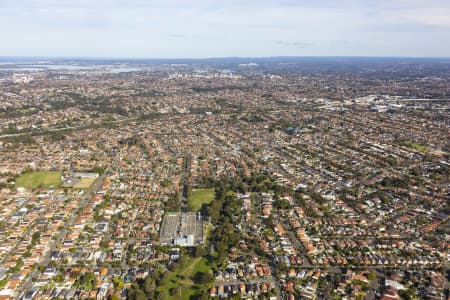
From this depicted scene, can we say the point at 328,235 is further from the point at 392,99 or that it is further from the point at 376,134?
the point at 392,99

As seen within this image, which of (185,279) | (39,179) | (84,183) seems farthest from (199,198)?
(39,179)

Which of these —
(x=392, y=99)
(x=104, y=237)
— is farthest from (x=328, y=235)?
(x=392, y=99)

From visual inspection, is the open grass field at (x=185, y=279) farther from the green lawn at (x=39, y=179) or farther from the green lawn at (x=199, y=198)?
the green lawn at (x=39, y=179)

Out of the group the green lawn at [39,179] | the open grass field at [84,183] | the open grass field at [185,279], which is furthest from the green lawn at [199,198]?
the green lawn at [39,179]

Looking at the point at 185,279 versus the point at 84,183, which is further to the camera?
the point at 84,183

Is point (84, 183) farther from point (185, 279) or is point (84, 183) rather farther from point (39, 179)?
point (185, 279)

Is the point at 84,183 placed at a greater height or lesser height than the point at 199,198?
greater
